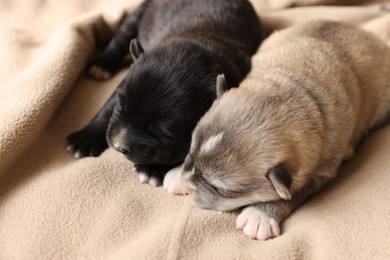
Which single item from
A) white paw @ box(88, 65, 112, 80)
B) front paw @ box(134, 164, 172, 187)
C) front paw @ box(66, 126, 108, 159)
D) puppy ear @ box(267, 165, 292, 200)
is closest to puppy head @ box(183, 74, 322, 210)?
puppy ear @ box(267, 165, 292, 200)

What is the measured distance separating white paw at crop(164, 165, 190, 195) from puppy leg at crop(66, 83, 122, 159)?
0.40 m

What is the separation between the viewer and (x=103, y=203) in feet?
6.66

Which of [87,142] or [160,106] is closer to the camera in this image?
[160,106]

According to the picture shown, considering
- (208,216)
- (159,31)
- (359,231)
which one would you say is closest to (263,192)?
(208,216)

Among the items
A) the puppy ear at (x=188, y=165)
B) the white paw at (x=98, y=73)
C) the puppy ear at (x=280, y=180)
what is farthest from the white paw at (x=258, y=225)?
the white paw at (x=98, y=73)

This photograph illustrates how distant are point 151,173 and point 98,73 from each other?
0.95 m

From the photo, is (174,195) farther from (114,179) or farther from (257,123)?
(257,123)

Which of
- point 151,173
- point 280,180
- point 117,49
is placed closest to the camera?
point 280,180

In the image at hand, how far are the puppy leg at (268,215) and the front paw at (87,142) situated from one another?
2.52 ft

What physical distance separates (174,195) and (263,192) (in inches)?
16.1

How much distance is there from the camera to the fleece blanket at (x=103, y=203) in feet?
6.06

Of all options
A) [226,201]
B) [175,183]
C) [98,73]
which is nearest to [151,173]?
[175,183]

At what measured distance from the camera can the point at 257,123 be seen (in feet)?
6.09

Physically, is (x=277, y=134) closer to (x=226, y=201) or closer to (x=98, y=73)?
(x=226, y=201)
